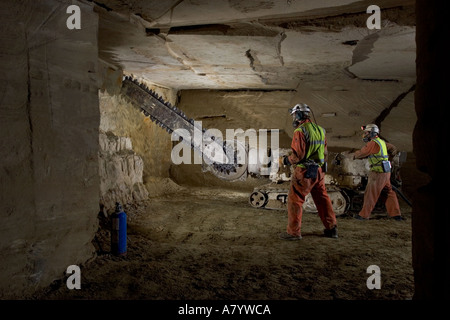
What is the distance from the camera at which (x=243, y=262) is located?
132 inches

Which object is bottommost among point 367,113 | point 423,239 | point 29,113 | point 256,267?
point 256,267

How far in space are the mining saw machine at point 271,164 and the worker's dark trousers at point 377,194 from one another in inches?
16.1

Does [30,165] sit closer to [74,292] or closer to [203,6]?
[74,292]

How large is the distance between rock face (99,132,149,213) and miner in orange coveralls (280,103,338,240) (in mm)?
2998

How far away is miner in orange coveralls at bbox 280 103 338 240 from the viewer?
421cm

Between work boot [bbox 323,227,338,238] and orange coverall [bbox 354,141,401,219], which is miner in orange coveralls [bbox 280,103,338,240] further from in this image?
orange coverall [bbox 354,141,401,219]

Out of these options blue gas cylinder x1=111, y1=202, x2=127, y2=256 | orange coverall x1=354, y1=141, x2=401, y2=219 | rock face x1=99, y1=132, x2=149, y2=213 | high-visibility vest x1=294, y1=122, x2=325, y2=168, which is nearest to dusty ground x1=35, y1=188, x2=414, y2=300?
blue gas cylinder x1=111, y1=202, x2=127, y2=256

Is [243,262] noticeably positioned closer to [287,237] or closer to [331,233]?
[287,237]

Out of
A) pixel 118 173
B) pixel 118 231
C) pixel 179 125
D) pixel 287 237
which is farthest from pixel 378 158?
pixel 118 173

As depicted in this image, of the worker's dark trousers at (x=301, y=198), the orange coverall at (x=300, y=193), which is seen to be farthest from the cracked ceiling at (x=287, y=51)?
the worker's dark trousers at (x=301, y=198)

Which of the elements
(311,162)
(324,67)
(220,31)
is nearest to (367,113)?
(324,67)

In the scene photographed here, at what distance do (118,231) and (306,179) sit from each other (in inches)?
96.1

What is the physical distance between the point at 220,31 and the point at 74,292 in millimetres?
3256

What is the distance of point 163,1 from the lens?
3.12 meters
